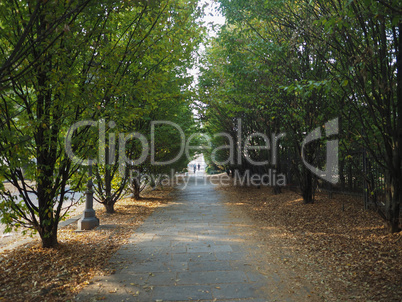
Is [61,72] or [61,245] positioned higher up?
[61,72]

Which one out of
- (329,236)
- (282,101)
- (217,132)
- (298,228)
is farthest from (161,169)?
(329,236)

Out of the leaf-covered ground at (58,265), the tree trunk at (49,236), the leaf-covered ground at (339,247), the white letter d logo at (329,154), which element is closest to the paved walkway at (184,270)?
the leaf-covered ground at (58,265)

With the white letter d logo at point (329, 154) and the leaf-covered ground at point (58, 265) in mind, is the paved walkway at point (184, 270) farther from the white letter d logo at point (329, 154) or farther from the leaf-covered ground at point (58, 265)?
the white letter d logo at point (329, 154)

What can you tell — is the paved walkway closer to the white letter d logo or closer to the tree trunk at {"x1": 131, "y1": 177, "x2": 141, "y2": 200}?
the white letter d logo

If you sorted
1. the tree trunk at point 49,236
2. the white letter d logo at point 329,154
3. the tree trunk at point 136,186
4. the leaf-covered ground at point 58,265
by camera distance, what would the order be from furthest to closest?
the tree trunk at point 136,186 < the white letter d logo at point 329,154 < the tree trunk at point 49,236 < the leaf-covered ground at point 58,265

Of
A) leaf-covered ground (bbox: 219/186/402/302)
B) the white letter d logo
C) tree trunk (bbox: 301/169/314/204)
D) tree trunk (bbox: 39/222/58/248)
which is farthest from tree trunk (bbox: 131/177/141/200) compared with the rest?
tree trunk (bbox: 39/222/58/248)

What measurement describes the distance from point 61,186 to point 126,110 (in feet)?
6.47

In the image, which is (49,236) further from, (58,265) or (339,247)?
(339,247)

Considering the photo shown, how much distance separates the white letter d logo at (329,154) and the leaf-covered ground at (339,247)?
4.04 ft

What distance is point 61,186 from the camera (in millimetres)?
5977

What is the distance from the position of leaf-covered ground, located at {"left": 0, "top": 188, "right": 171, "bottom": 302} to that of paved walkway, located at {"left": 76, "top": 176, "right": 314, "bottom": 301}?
0.29 meters

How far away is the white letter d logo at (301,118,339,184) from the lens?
9.61m

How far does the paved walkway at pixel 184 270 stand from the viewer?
4098 mm

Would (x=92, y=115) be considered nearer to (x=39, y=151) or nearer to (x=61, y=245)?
(x=39, y=151)
